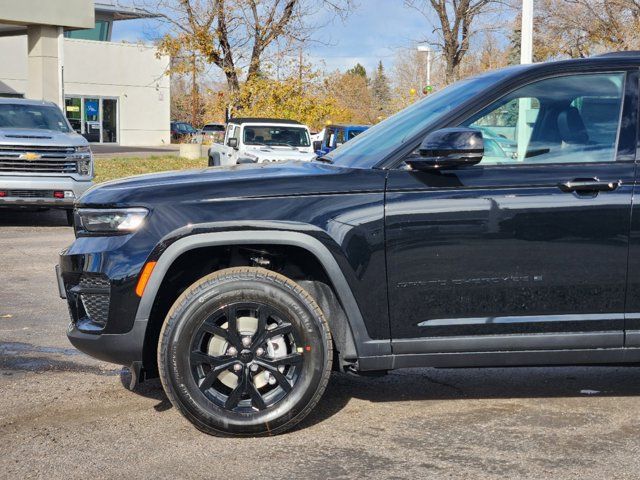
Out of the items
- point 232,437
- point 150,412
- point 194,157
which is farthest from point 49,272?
point 194,157

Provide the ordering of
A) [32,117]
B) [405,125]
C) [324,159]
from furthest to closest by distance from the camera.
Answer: [32,117], [324,159], [405,125]

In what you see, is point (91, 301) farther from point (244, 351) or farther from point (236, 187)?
point (236, 187)

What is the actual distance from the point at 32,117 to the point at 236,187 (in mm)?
11747

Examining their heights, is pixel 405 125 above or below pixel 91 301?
above

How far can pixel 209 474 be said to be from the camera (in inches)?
159

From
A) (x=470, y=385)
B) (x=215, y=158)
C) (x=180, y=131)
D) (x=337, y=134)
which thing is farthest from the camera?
(x=180, y=131)

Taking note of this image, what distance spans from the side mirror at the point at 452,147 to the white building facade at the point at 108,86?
4357cm

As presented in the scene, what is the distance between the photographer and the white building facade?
46469 mm

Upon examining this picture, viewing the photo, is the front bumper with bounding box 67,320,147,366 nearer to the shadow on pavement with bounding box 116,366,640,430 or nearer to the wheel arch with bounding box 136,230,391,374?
the wheel arch with bounding box 136,230,391,374

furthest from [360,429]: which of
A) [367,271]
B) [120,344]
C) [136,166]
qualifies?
[136,166]

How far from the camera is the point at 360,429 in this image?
184 inches

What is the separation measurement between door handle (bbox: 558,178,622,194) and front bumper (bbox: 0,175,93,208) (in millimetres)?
10840

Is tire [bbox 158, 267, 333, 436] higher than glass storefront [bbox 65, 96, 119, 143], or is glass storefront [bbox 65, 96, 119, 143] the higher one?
glass storefront [bbox 65, 96, 119, 143]

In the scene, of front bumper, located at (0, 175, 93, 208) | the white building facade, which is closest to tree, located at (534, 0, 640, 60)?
front bumper, located at (0, 175, 93, 208)
